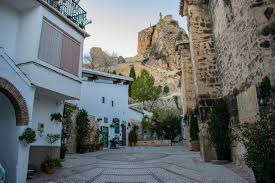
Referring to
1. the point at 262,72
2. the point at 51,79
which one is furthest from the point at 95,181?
the point at 262,72

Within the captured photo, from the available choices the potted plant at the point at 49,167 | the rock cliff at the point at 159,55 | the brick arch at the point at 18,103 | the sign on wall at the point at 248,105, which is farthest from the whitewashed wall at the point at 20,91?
the rock cliff at the point at 159,55

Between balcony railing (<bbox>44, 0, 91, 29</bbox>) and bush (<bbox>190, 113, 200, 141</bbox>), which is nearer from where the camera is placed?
balcony railing (<bbox>44, 0, 91, 29</bbox>)

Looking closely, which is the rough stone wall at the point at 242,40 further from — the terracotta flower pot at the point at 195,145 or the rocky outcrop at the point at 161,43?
the rocky outcrop at the point at 161,43

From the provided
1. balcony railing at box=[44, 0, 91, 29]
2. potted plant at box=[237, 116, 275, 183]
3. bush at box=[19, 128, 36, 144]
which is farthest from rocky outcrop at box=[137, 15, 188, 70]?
potted plant at box=[237, 116, 275, 183]

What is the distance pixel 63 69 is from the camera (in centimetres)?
918

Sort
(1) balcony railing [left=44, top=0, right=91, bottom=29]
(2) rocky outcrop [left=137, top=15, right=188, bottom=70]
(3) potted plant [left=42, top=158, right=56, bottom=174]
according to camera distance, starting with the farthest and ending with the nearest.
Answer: (2) rocky outcrop [left=137, top=15, right=188, bottom=70] < (1) balcony railing [left=44, top=0, right=91, bottom=29] < (3) potted plant [left=42, top=158, right=56, bottom=174]

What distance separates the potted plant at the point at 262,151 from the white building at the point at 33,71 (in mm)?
6369

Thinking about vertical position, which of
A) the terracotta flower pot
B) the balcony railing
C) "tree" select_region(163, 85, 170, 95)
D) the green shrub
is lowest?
the terracotta flower pot

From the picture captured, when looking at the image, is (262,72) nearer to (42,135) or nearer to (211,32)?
(211,32)

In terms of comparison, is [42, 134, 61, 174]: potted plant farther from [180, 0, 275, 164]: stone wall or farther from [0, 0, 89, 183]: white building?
[180, 0, 275, 164]: stone wall

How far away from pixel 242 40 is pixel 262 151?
12.4ft

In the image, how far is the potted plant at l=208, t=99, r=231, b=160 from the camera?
8.76 m

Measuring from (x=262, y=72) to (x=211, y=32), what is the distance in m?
5.61

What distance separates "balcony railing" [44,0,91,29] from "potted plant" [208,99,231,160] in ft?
23.8
